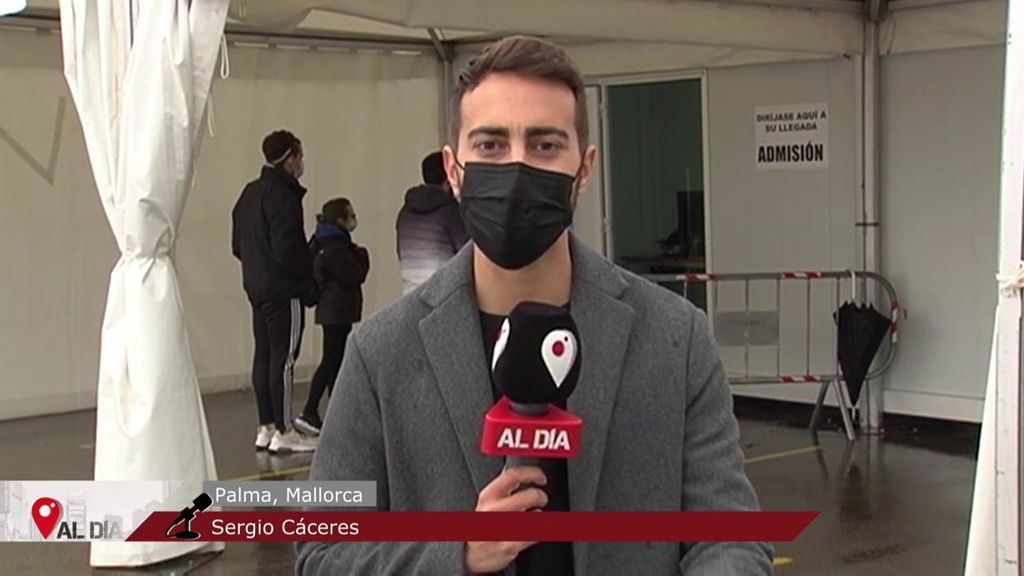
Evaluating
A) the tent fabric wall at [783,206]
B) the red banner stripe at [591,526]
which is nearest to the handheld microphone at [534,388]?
the red banner stripe at [591,526]

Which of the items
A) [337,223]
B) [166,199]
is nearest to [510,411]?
[166,199]

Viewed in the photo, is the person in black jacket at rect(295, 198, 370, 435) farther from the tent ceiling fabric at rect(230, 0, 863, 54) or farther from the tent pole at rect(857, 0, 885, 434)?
the tent pole at rect(857, 0, 885, 434)

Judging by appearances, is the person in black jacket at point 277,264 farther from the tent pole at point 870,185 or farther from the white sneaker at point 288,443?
the tent pole at point 870,185

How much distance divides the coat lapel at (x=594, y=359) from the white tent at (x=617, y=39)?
437cm

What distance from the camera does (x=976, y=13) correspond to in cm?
870

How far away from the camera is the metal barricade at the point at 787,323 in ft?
31.0

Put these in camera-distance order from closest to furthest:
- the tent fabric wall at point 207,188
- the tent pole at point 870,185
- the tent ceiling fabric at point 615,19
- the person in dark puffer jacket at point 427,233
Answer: the tent ceiling fabric at point 615,19
the person in dark puffer jacket at point 427,233
the tent pole at point 870,185
the tent fabric wall at point 207,188

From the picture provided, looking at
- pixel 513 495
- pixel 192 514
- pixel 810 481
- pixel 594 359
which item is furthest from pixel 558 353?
pixel 810 481

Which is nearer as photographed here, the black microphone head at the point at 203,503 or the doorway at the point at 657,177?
the black microphone head at the point at 203,503

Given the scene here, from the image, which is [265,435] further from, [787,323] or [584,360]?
[584,360]

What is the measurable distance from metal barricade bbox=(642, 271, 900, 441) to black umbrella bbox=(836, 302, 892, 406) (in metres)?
0.11

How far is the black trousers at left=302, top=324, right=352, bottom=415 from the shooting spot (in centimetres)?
922

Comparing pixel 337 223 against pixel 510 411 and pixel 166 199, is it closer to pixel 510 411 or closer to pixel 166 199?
pixel 166 199

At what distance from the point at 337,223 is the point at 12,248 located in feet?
9.42
